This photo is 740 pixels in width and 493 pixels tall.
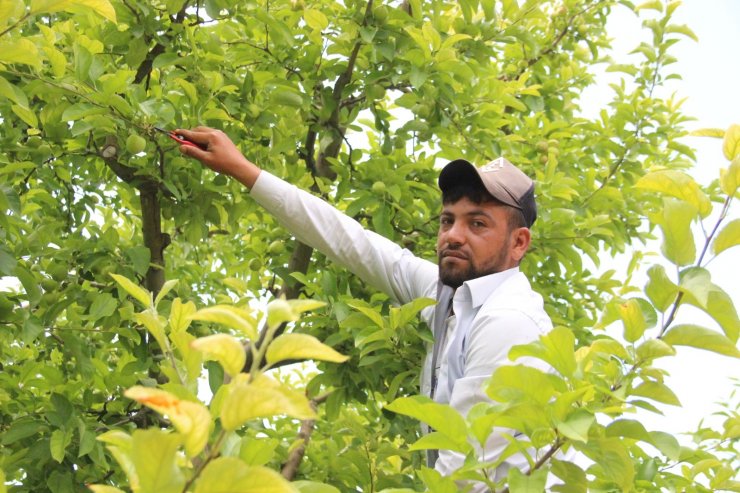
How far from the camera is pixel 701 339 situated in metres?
1.32

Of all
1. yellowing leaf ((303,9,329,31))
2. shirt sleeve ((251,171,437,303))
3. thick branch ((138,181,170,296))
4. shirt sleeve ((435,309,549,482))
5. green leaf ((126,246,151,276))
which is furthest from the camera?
thick branch ((138,181,170,296))

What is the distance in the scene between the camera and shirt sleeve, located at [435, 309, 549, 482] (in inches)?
78.7

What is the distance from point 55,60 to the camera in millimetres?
2588

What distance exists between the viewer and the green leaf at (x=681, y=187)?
1.30 metres

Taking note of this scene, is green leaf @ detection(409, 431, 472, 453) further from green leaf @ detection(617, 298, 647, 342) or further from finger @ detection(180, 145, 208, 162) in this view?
finger @ detection(180, 145, 208, 162)

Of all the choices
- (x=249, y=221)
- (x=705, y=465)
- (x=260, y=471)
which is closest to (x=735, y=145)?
(x=705, y=465)

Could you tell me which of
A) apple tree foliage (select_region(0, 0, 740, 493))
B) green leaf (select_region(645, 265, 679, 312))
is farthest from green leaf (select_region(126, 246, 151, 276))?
green leaf (select_region(645, 265, 679, 312))

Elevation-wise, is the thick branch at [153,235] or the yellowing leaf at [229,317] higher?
the yellowing leaf at [229,317]

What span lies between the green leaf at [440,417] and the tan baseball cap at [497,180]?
1332 millimetres

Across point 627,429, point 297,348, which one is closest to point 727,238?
point 627,429

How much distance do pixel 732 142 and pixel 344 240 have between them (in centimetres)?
159

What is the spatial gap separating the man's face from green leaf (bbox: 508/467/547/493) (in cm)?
126

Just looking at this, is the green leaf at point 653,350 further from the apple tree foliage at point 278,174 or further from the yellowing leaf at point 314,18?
the yellowing leaf at point 314,18

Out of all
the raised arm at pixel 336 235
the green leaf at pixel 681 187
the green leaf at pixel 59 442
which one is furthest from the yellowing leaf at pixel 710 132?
the green leaf at pixel 59 442
